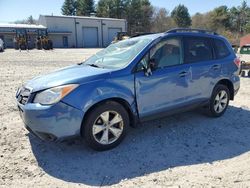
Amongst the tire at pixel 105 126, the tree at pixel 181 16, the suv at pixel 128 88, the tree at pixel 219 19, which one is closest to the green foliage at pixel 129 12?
the tree at pixel 181 16

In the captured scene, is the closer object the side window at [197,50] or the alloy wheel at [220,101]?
A: the side window at [197,50]

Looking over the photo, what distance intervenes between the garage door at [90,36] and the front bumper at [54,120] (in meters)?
57.6

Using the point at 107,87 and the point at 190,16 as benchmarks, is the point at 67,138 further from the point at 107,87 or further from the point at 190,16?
the point at 190,16

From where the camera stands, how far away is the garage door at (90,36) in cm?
6050

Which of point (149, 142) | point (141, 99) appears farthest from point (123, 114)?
point (149, 142)

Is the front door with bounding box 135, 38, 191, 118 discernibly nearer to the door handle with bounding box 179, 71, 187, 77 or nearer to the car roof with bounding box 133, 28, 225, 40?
the door handle with bounding box 179, 71, 187, 77

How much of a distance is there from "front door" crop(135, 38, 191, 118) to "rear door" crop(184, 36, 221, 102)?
0.55 ft

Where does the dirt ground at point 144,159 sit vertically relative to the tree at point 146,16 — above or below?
below

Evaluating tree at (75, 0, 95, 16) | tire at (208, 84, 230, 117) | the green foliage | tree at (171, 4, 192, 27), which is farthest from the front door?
tree at (171, 4, 192, 27)

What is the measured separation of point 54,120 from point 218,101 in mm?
3602

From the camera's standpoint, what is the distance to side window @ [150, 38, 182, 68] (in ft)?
16.2

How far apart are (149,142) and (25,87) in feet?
7.21

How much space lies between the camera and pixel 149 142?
15.9ft

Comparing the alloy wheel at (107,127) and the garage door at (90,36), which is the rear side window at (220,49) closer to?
the alloy wheel at (107,127)
